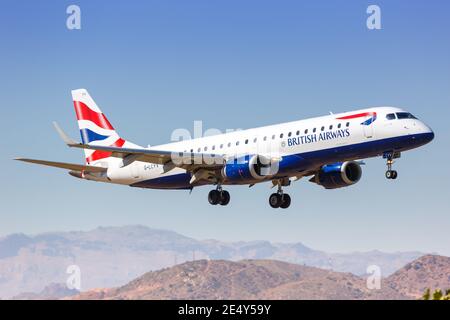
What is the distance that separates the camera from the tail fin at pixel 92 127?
74637mm

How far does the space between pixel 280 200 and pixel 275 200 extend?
37 cm

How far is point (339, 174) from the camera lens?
64.8 m

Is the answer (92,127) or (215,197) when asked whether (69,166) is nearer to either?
(92,127)

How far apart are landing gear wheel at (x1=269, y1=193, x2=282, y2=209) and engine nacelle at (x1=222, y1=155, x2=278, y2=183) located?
752cm

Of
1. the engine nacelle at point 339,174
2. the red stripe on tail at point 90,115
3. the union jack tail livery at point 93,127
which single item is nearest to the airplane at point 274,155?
the engine nacelle at point 339,174

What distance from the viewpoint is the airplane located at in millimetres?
56688

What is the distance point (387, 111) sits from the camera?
189ft

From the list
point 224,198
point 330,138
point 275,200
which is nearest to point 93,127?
point 224,198

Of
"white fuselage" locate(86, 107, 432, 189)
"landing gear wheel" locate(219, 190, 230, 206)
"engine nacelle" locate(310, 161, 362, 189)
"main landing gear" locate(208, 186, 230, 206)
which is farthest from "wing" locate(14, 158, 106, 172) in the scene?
"engine nacelle" locate(310, 161, 362, 189)

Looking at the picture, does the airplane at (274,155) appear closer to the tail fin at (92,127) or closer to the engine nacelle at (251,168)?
the engine nacelle at (251,168)

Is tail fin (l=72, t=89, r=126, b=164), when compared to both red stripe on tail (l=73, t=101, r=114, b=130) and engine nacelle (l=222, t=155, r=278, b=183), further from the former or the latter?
engine nacelle (l=222, t=155, r=278, b=183)
